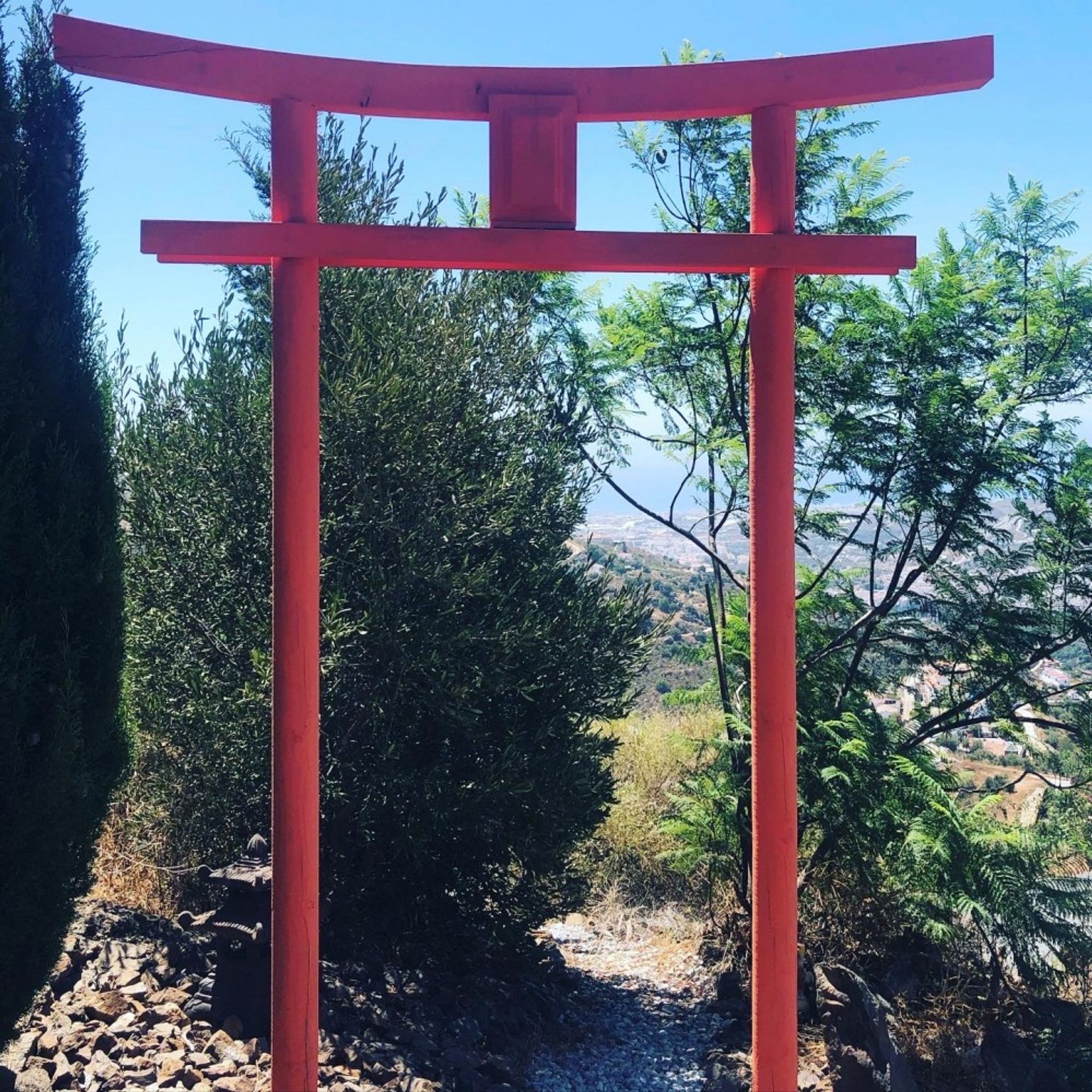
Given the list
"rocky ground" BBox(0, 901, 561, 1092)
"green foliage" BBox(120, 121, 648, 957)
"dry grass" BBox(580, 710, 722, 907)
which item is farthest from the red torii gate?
"dry grass" BBox(580, 710, 722, 907)

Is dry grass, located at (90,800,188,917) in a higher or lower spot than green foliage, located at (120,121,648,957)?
lower

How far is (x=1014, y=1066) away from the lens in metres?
5.23

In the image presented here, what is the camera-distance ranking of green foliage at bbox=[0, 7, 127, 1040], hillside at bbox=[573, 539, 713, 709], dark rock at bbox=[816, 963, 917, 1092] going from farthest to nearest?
hillside at bbox=[573, 539, 713, 709] < dark rock at bbox=[816, 963, 917, 1092] < green foliage at bbox=[0, 7, 127, 1040]

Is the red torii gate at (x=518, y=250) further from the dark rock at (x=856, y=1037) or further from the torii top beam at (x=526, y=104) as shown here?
the dark rock at (x=856, y=1037)

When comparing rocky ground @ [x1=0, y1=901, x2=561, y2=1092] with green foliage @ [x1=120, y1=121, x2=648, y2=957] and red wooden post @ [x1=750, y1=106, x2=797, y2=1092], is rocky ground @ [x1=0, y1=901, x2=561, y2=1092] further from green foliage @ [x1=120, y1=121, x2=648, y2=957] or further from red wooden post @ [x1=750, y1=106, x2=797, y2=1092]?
red wooden post @ [x1=750, y1=106, x2=797, y2=1092]

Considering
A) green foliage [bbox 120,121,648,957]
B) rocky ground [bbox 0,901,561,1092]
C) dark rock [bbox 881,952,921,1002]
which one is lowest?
dark rock [bbox 881,952,921,1002]

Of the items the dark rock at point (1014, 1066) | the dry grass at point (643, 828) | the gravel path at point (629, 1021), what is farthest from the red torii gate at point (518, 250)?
the dry grass at point (643, 828)

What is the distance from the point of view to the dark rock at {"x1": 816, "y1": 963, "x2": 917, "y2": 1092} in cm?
471

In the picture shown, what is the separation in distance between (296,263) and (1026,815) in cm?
562

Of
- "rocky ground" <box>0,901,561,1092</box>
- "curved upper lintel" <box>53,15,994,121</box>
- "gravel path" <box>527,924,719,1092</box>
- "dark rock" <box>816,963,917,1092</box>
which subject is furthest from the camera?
"gravel path" <box>527,924,719,1092</box>

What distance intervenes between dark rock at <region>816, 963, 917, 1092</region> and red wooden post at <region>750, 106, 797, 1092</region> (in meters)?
1.84

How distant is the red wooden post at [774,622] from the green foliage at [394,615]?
2117 mm

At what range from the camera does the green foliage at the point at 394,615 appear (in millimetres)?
5027

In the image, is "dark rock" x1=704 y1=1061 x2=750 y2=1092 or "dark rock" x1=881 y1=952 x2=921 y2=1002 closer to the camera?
"dark rock" x1=704 y1=1061 x2=750 y2=1092
